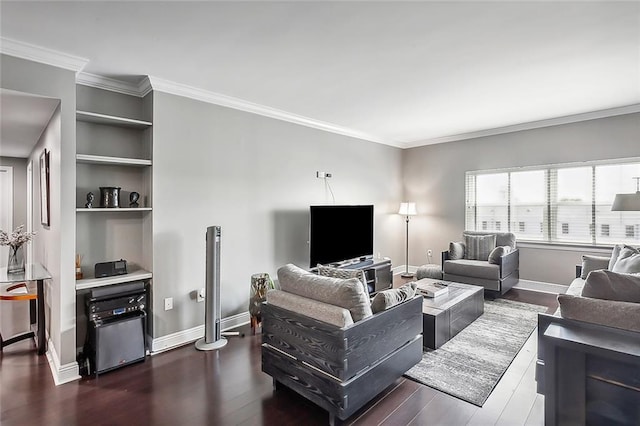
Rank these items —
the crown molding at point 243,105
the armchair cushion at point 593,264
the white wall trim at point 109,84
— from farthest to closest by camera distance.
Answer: the armchair cushion at point 593,264 → the crown molding at point 243,105 → the white wall trim at point 109,84

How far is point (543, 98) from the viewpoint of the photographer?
3.82 m

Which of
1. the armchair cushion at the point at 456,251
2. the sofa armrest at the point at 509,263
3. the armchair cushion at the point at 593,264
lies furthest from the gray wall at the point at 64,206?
the armchair cushion at the point at 593,264

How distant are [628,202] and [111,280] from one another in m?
5.44

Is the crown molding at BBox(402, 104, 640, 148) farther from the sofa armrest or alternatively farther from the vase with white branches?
the vase with white branches

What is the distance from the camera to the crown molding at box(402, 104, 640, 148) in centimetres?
427

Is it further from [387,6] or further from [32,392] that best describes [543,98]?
[32,392]

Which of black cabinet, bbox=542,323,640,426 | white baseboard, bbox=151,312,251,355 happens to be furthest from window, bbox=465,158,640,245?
white baseboard, bbox=151,312,251,355

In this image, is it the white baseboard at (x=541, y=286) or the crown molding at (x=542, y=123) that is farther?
the white baseboard at (x=541, y=286)

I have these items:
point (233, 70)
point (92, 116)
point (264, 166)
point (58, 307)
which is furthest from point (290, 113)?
point (58, 307)

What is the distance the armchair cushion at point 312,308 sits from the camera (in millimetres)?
1984

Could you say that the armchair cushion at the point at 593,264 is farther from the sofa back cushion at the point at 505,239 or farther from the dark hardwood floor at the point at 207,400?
the dark hardwood floor at the point at 207,400

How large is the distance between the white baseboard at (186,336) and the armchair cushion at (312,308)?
143 centimetres

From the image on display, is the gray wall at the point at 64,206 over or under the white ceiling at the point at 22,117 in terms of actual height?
under

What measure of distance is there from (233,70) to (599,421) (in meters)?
3.55
